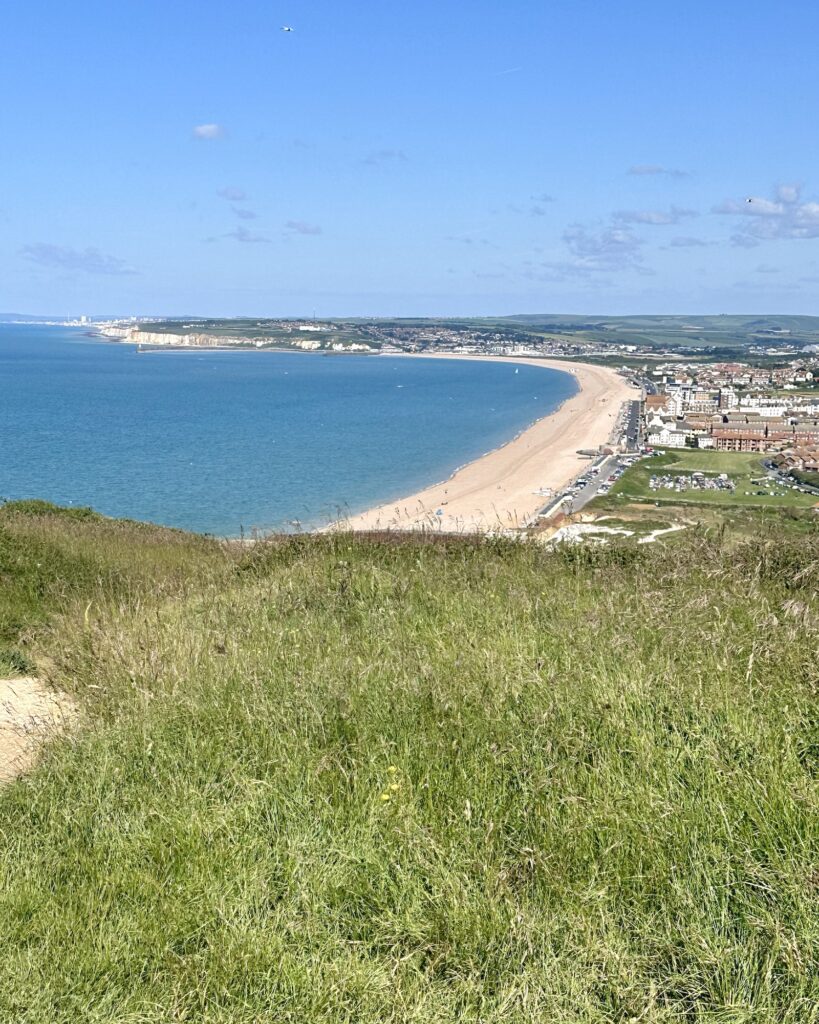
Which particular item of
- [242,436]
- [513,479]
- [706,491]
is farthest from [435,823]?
[242,436]

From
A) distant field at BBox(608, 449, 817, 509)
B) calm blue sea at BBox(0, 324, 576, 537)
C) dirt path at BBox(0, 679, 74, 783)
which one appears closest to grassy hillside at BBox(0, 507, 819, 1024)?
dirt path at BBox(0, 679, 74, 783)

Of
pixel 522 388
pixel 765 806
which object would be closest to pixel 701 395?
pixel 522 388

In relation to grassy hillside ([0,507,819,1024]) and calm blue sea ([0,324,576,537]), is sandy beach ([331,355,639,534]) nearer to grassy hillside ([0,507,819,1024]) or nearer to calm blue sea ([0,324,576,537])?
calm blue sea ([0,324,576,537])

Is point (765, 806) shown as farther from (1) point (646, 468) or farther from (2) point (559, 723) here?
(1) point (646, 468)

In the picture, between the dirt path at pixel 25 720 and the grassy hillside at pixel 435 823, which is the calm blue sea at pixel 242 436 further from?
the grassy hillside at pixel 435 823

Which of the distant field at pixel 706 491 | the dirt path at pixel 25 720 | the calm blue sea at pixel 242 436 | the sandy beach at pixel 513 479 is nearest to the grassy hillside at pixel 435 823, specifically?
the dirt path at pixel 25 720

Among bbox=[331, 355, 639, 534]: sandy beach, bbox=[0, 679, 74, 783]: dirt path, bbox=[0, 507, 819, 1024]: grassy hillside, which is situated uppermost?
bbox=[0, 507, 819, 1024]: grassy hillside
